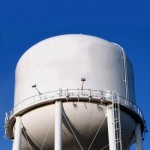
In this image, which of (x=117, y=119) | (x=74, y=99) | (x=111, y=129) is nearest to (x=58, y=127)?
(x=74, y=99)

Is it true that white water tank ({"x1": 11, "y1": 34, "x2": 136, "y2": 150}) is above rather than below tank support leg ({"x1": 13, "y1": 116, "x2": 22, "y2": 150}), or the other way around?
above

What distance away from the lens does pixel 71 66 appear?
2039 centimetres

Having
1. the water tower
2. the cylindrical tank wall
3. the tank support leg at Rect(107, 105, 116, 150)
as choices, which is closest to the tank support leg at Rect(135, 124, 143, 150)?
the water tower

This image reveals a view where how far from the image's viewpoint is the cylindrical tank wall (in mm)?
20266

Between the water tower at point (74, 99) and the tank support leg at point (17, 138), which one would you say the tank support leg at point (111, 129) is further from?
the tank support leg at point (17, 138)

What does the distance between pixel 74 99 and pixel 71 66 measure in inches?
55.7

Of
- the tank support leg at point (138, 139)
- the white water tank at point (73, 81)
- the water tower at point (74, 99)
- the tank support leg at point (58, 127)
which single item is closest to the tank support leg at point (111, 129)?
the water tower at point (74, 99)

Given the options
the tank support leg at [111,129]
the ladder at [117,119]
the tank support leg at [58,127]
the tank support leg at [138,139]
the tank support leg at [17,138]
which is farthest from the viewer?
the tank support leg at [138,139]

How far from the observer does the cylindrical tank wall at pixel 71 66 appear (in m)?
20.3

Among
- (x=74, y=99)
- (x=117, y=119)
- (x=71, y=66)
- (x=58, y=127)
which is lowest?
(x=58, y=127)

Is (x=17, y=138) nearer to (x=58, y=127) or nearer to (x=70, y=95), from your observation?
(x=58, y=127)

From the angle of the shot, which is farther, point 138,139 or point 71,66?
point 138,139

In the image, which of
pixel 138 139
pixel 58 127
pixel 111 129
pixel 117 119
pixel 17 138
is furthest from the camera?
pixel 138 139

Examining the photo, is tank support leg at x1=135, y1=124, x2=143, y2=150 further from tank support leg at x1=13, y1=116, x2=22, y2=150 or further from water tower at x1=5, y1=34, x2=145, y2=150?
tank support leg at x1=13, y1=116, x2=22, y2=150
